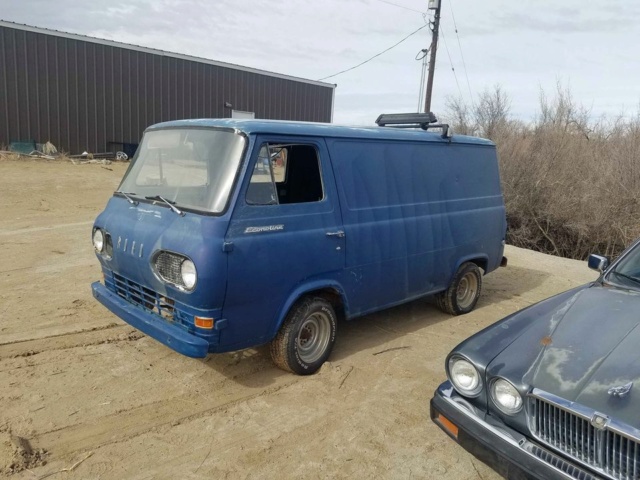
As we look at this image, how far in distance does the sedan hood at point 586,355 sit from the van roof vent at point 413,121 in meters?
3.05

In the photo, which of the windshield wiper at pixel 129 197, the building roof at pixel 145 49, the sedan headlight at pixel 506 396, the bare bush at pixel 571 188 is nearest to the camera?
the sedan headlight at pixel 506 396

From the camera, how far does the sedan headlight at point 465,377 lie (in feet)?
9.50

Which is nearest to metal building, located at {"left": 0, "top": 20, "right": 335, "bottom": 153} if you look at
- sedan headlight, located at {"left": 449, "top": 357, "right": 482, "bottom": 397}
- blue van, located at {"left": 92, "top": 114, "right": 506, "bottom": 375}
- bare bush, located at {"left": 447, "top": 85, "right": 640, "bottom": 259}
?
bare bush, located at {"left": 447, "top": 85, "right": 640, "bottom": 259}

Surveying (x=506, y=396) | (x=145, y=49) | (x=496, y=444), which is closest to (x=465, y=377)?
(x=506, y=396)

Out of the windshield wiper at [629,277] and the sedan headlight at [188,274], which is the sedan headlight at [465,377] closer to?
the windshield wiper at [629,277]

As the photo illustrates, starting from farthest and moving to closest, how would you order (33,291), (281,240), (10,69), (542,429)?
(10,69)
(33,291)
(281,240)
(542,429)

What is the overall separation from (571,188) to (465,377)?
12710mm

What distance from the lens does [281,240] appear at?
3.99m

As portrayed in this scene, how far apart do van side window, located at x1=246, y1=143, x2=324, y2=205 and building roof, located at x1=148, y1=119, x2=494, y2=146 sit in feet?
0.43

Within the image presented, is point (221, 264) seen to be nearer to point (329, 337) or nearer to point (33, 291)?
point (329, 337)

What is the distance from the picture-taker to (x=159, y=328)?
3.84 metres

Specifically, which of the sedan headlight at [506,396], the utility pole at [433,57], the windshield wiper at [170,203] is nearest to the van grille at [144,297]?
the windshield wiper at [170,203]

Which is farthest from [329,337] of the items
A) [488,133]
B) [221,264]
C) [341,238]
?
[488,133]

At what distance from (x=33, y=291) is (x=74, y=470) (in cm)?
374
